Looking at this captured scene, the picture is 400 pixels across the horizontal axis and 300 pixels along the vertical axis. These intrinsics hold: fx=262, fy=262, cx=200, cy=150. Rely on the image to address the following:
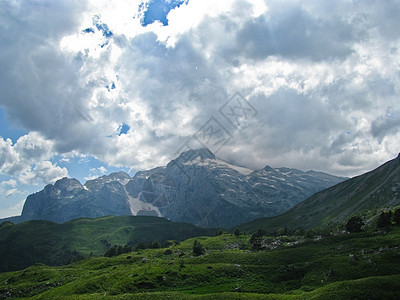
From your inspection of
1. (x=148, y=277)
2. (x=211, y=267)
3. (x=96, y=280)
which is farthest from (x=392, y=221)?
(x=96, y=280)

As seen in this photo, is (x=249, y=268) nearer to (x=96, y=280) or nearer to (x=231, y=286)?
(x=231, y=286)

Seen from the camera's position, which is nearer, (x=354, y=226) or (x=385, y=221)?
(x=385, y=221)

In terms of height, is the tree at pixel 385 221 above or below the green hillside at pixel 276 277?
above

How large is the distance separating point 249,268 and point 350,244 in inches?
1180

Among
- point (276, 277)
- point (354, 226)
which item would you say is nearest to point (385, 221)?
point (354, 226)

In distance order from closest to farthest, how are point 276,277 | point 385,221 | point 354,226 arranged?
point 276,277
point 385,221
point 354,226

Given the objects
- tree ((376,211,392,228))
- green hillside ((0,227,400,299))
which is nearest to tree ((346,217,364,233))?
tree ((376,211,392,228))

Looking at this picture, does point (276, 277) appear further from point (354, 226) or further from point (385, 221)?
point (385, 221)

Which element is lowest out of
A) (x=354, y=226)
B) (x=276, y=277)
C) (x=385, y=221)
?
(x=276, y=277)

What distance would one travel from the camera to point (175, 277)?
68.1m

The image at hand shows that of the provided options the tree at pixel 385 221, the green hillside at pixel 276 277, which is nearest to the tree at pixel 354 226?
the tree at pixel 385 221

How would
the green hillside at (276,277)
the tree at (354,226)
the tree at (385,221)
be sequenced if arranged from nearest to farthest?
Answer: the green hillside at (276,277)
the tree at (385,221)
the tree at (354,226)

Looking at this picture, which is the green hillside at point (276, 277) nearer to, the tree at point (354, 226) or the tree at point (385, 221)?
the tree at point (385, 221)

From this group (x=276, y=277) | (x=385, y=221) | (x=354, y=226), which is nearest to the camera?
(x=276, y=277)
